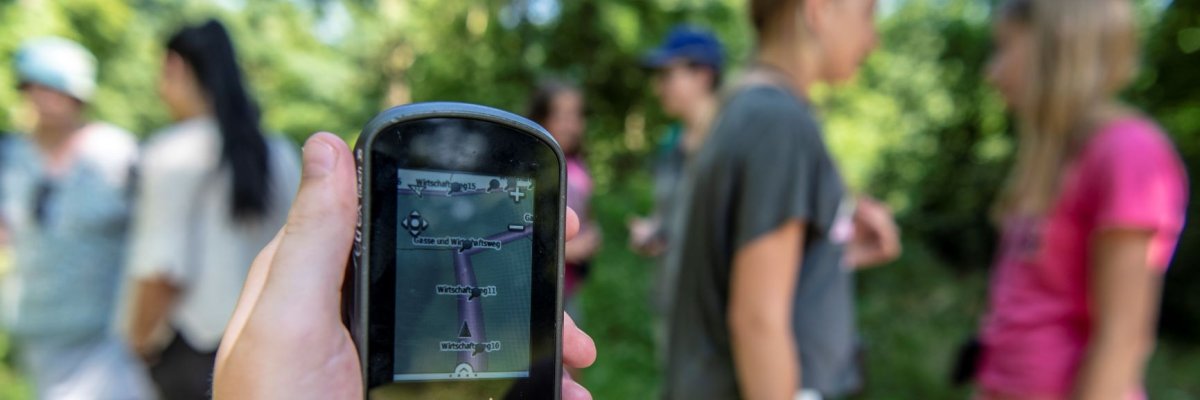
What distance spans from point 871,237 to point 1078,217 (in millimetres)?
582

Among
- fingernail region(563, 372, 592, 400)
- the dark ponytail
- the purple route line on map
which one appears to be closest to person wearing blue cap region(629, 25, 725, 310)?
the dark ponytail

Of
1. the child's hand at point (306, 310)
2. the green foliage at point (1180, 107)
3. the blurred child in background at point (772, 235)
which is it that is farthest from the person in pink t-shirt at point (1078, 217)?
the green foliage at point (1180, 107)

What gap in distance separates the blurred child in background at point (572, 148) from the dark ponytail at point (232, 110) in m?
1.66

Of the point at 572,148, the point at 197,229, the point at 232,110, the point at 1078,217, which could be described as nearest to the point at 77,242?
the point at 197,229

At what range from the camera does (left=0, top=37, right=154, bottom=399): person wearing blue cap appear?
2980 millimetres

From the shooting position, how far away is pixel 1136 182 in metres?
1.88

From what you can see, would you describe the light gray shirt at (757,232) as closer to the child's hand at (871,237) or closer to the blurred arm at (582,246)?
the child's hand at (871,237)

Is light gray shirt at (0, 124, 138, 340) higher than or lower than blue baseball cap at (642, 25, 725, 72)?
lower

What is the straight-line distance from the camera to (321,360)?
3.41 feet

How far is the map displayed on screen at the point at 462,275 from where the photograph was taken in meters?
1.09

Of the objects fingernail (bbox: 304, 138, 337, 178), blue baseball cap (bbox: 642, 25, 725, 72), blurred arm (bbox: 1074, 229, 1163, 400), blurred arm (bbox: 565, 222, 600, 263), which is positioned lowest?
blurred arm (bbox: 565, 222, 600, 263)

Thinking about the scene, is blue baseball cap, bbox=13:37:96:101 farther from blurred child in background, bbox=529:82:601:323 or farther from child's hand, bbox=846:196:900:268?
child's hand, bbox=846:196:900:268

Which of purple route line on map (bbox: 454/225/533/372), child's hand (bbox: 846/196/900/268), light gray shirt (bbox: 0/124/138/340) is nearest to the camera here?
purple route line on map (bbox: 454/225/533/372)

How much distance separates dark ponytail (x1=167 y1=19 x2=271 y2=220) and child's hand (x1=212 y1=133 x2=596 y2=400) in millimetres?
1522
